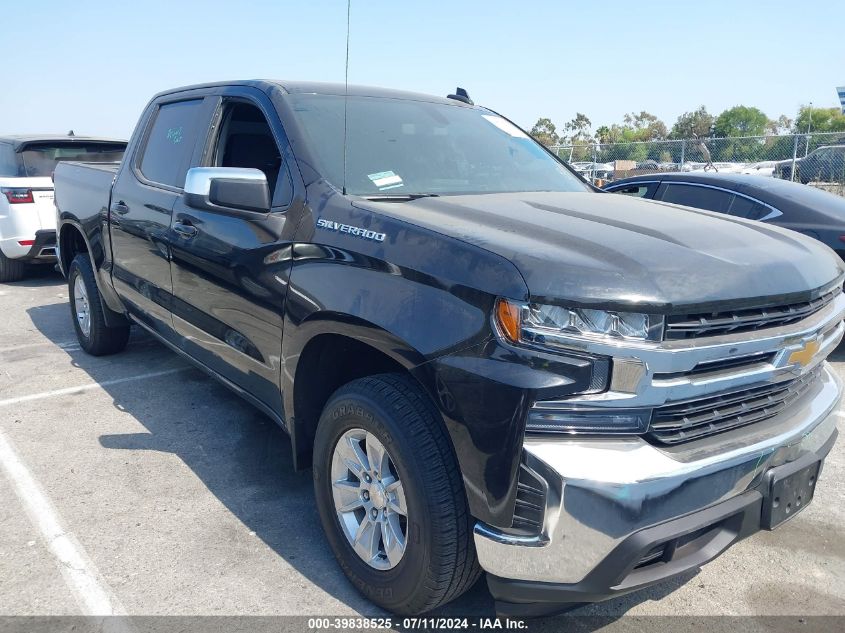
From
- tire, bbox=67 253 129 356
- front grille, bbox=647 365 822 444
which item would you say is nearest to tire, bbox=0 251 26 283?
tire, bbox=67 253 129 356

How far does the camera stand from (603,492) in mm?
1896

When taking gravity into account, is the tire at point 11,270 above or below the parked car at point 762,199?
below

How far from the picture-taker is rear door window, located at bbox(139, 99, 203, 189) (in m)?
3.96

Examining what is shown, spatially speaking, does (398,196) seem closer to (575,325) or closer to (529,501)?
(575,325)

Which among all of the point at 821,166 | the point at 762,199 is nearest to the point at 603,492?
the point at 762,199

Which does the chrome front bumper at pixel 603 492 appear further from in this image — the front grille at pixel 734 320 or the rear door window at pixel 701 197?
the rear door window at pixel 701 197

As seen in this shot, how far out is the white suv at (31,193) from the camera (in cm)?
804

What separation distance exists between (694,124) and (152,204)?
303 ft

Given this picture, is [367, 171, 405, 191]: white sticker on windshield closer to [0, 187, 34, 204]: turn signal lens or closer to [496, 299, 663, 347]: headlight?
[496, 299, 663, 347]: headlight

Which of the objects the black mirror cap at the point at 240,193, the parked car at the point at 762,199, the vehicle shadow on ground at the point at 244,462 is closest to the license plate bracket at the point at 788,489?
the vehicle shadow on ground at the point at 244,462

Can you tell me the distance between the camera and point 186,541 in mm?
3064

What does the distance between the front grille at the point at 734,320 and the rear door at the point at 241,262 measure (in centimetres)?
156

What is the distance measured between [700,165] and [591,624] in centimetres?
1698

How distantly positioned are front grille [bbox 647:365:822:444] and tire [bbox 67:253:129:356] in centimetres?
450
